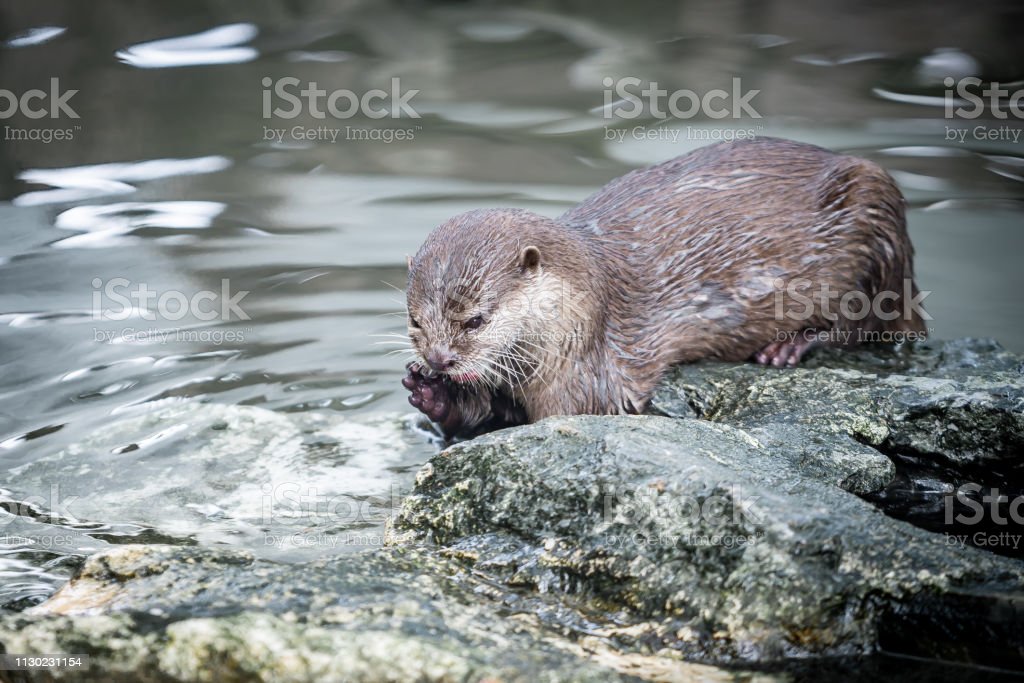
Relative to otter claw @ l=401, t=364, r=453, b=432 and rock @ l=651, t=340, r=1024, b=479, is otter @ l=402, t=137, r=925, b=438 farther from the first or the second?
rock @ l=651, t=340, r=1024, b=479

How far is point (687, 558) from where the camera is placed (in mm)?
2627

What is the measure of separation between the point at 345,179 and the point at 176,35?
2.30 m

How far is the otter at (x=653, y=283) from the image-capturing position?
3752 millimetres

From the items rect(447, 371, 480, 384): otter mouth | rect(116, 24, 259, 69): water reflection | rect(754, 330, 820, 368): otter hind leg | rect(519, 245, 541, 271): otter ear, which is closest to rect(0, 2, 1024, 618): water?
rect(116, 24, 259, 69): water reflection

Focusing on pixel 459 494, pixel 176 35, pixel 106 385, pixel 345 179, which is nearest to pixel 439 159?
pixel 345 179

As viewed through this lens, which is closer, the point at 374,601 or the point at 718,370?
the point at 374,601

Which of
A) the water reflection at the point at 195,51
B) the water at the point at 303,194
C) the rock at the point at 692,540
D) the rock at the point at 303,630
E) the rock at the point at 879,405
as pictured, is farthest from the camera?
the water reflection at the point at 195,51

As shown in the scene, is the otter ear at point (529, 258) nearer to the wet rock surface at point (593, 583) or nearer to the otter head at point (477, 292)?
the otter head at point (477, 292)

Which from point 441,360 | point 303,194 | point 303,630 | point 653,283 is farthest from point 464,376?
point 303,194

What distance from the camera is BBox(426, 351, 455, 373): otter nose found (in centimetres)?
369

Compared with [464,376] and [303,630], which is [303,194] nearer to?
[464,376]

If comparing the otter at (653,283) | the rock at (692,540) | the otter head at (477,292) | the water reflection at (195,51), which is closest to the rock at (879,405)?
the otter at (653,283)

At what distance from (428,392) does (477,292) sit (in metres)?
0.52

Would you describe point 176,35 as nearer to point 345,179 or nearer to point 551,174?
point 345,179
